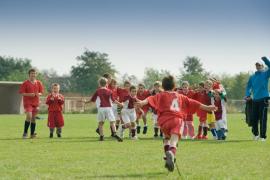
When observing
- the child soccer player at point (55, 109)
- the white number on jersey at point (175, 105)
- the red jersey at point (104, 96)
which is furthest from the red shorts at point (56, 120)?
the white number on jersey at point (175, 105)

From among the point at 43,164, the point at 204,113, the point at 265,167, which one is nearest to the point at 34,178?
the point at 43,164

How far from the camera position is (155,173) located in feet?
30.8

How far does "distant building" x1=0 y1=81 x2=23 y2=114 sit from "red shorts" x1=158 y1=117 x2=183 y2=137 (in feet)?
175

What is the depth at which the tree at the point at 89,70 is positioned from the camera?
128250 millimetres

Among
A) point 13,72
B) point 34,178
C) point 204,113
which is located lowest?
point 34,178

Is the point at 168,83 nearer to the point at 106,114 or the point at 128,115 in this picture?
the point at 106,114

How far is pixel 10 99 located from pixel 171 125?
5469 cm

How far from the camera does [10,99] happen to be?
205ft

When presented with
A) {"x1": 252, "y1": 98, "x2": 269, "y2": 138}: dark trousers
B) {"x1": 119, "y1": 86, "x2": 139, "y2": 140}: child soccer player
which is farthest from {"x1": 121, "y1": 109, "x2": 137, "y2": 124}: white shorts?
{"x1": 252, "y1": 98, "x2": 269, "y2": 138}: dark trousers

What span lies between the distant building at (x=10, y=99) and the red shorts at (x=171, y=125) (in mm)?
53300

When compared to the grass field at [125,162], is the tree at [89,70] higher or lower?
higher

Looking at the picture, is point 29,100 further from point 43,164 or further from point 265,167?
point 265,167

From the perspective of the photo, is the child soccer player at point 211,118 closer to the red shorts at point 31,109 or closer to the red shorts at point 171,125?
the red shorts at point 31,109

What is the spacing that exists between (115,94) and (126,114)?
1087 millimetres
